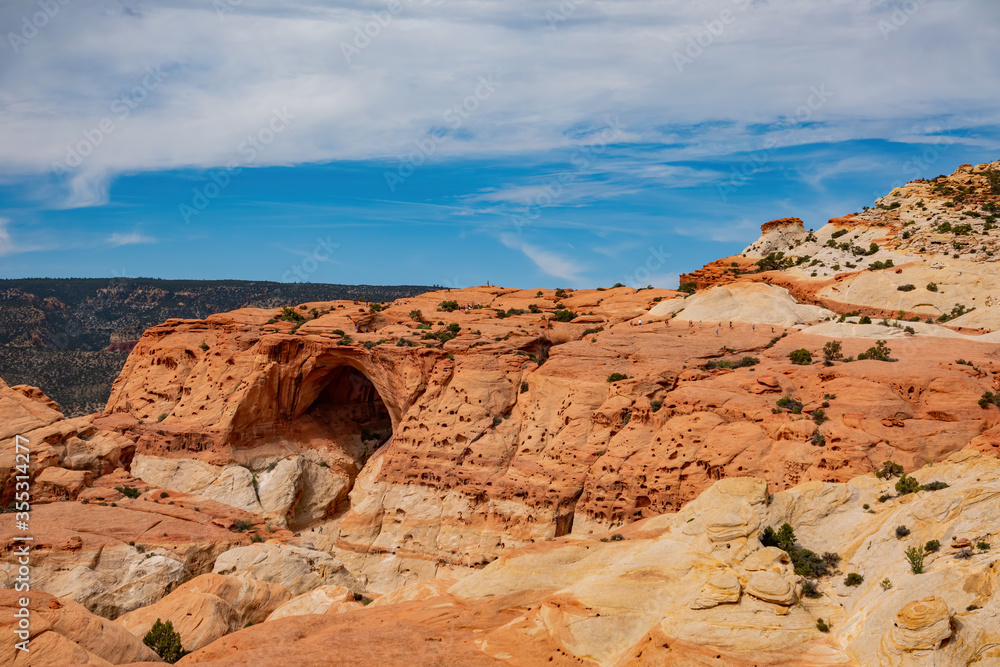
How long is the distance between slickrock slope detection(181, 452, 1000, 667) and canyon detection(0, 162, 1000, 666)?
10cm

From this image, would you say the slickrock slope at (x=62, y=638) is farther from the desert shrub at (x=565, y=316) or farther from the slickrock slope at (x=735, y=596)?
the desert shrub at (x=565, y=316)

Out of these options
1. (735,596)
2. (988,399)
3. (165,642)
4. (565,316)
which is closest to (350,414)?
(565,316)

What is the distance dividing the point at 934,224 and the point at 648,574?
128ft

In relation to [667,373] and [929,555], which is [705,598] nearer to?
[929,555]

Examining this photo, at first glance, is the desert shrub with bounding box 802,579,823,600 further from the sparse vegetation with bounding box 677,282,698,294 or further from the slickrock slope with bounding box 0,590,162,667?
the sparse vegetation with bounding box 677,282,698,294

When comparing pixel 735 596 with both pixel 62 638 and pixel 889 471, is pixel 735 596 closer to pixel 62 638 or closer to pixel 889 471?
pixel 889 471

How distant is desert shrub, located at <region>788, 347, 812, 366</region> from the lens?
3456 cm

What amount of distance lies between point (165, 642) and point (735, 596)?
63.6ft

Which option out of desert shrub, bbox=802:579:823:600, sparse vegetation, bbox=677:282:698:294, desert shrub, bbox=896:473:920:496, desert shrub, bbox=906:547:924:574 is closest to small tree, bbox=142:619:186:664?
desert shrub, bbox=802:579:823:600

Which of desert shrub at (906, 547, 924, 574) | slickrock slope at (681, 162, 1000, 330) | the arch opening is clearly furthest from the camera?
the arch opening

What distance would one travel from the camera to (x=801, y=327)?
40438mm

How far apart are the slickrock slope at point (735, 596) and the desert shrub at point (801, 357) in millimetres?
9858

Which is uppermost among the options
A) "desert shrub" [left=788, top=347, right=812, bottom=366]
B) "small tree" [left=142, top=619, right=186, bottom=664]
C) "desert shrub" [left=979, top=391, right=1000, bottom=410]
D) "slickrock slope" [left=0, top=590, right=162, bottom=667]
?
"desert shrub" [left=788, top=347, right=812, bottom=366]

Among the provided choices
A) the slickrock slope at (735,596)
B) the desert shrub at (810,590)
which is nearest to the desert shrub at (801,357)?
the slickrock slope at (735,596)
